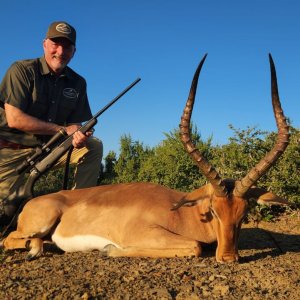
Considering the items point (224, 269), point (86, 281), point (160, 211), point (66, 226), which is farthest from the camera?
point (66, 226)

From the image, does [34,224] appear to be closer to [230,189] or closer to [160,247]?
[160,247]

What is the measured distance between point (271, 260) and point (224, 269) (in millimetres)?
1011

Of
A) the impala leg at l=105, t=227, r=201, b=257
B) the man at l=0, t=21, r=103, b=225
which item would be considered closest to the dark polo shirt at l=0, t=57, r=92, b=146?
the man at l=0, t=21, r=103, b=225

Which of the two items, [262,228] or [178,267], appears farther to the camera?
[262,228]

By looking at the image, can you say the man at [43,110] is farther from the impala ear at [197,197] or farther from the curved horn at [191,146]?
the curved horn at [191,146]

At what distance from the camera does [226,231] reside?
5.09 m

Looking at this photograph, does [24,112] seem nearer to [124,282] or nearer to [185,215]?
[185,215]

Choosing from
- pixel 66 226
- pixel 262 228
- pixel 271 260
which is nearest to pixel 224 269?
pixel 271 260

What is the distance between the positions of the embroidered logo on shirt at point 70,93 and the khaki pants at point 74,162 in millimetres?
897

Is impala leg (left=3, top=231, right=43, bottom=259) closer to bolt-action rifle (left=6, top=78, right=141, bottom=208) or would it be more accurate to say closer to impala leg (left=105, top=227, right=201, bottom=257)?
impala leg (left=105, top=227, right=201, bottom=257)

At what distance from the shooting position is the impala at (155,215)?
5258mm

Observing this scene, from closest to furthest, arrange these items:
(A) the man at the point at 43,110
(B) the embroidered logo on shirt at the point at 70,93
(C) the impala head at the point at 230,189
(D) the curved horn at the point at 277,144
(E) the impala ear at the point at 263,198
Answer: (C) the impala head at the point at 230,189, (D) the curved horn at the point at 277,144, (E) the impala ear at the point at 263,198, (A) the man at the point at 43,110, (B) the embroidered logo on shirt at the point at 70,93

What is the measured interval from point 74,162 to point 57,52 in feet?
7.07

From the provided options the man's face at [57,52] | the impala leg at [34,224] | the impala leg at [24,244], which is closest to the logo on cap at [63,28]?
the man's face at [57,52]
